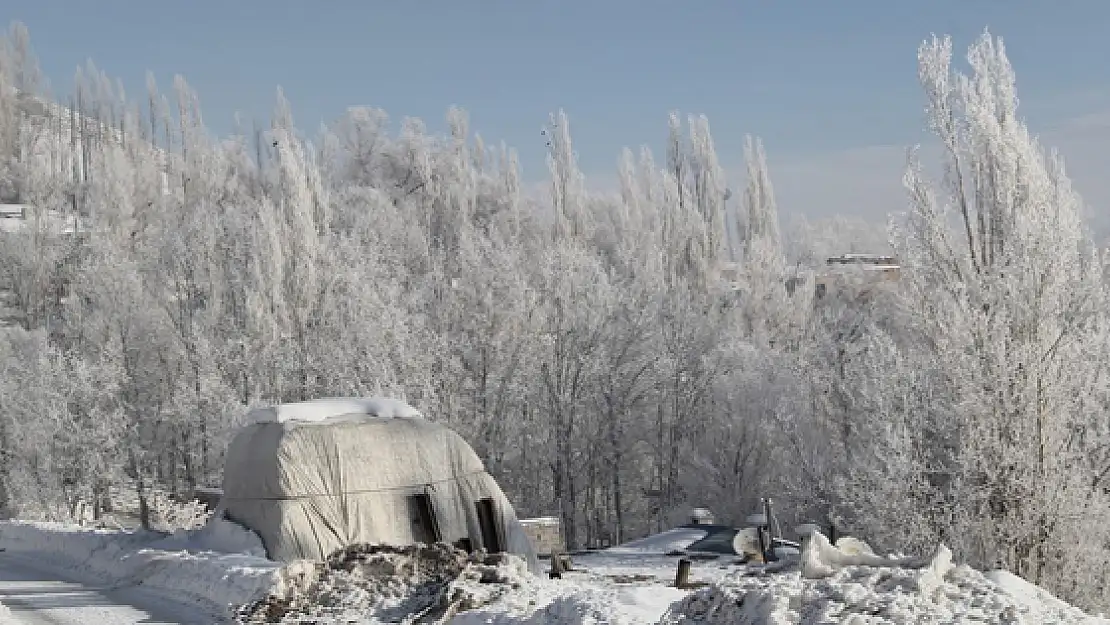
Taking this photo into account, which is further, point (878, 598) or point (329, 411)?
point (329, 411)

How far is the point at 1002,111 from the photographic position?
16.1m

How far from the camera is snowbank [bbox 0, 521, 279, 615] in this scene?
12.9m

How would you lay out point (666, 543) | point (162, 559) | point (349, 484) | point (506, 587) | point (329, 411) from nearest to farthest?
point (506, 587), point (162, 559), point (349, 484), point (329, 411), point (666, 543)

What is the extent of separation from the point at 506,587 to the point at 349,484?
701 centimetres

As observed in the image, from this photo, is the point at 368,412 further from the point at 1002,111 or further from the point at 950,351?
the point at 1002,111

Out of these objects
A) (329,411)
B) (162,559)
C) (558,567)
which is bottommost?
(558,567)

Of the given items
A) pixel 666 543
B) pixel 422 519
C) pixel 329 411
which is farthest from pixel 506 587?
pixel 666 543

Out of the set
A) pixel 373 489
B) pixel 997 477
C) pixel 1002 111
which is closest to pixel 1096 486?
pixel 997 477

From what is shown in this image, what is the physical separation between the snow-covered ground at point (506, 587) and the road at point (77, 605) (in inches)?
11.2

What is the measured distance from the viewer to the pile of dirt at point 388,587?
433 inches

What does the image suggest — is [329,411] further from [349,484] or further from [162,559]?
[162,559]

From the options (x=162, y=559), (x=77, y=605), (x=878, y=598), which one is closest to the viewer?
(x=878, y=598)

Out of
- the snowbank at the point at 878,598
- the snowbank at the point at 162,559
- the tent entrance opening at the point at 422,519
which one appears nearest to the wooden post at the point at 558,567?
the tent entrance opening at the point at 422,519

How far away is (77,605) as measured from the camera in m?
13.5
